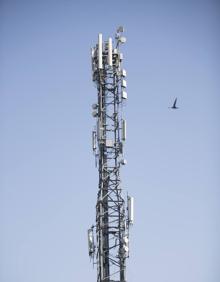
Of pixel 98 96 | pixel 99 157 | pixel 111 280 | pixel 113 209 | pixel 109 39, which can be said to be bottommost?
pixel 111 280

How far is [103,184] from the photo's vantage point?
48.3m

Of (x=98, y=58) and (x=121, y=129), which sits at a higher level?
(x=98, y=58)

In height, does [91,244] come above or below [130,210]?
below

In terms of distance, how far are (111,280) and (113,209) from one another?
4044mm

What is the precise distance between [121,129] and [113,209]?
15.4 ft

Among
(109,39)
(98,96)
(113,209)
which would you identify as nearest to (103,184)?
(113,209)

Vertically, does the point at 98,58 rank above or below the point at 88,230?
above

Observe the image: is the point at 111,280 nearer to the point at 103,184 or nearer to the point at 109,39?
the point at 103,184

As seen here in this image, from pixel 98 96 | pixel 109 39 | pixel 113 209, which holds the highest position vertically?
pixel 109 39

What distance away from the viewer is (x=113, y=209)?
48.1 metres

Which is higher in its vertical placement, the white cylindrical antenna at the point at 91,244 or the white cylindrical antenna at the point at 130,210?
the white cylindrical antenna at the point at 130,210

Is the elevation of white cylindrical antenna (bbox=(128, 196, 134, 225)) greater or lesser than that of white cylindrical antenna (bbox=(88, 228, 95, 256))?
greater

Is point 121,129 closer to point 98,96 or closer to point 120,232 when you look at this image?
point 98,96

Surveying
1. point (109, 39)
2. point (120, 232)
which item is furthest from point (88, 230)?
point (109, 39)
